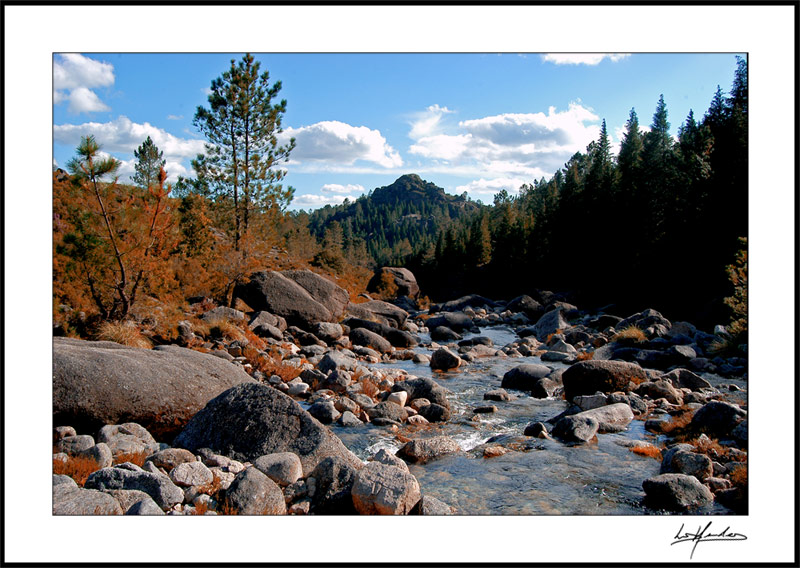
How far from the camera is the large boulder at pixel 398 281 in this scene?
5391 cm

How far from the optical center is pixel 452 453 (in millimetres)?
8641

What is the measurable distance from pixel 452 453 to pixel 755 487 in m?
4.59

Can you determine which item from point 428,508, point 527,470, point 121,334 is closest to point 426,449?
point 527,470

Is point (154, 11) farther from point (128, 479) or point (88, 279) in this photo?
point (88, 279)

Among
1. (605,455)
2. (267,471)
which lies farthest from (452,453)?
(267,471)

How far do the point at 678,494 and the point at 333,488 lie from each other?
4199 mm

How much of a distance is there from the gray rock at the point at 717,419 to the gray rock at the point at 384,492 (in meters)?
6.33

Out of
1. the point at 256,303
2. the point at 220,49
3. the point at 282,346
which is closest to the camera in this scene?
the point at 220,49

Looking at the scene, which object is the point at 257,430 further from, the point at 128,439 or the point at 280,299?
the point at 280,299

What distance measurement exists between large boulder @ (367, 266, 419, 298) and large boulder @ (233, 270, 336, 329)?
105 ft

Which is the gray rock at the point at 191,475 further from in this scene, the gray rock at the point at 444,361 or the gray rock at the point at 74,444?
the gray rock at the point at 444,361

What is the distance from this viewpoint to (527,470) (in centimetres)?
782

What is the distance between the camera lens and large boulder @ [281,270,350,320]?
2264 cm
